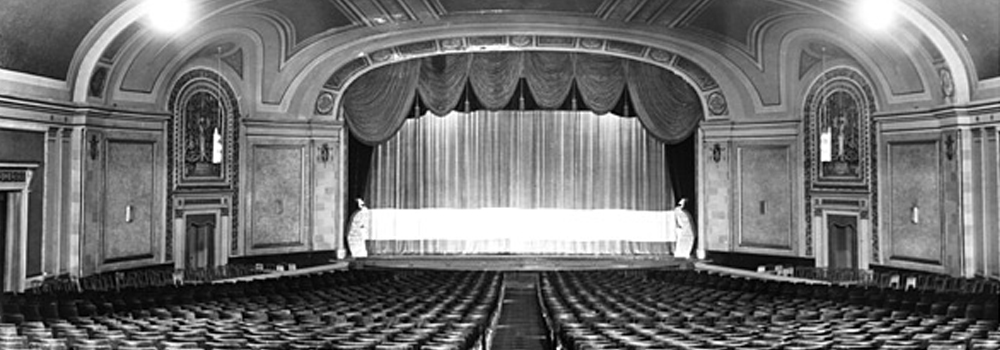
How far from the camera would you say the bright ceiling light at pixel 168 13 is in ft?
59.7

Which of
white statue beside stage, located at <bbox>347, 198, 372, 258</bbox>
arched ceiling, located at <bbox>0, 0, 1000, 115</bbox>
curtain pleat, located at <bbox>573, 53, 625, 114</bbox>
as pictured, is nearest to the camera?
arched ceiling, located at <bbox>0, 0, 1000, 115</bbox>

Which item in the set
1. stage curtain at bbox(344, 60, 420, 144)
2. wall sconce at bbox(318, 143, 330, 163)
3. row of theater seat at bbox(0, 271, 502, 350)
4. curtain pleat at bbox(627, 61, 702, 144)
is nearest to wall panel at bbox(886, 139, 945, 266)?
curtain pleat at bbox(627, 61, 702, 144)

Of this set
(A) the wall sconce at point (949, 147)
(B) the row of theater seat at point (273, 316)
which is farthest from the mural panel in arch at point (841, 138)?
(B) the row of theater seat at point (273, 316)

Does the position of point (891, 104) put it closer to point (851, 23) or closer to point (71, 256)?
point (851, 23)

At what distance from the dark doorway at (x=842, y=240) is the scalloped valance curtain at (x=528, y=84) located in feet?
16.9

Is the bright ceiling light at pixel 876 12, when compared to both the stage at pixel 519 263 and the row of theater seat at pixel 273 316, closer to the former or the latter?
the stage at pixel 519 263

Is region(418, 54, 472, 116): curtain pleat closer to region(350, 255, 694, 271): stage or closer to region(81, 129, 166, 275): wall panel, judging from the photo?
region(350, 255, 694, 271): stage

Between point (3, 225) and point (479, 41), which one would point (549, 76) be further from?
point (3, 225)

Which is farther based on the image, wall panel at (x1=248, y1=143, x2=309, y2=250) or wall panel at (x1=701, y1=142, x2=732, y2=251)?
wall panel at (x1=701, y1=142, x2=732, y2=251)

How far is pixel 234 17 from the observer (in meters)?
21.2

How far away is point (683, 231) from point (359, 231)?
979 cm

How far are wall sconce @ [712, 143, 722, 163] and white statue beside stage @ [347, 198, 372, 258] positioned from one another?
10476 mm

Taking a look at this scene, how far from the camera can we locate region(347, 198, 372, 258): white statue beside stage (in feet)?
88.2

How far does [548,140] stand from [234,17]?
11661mm
